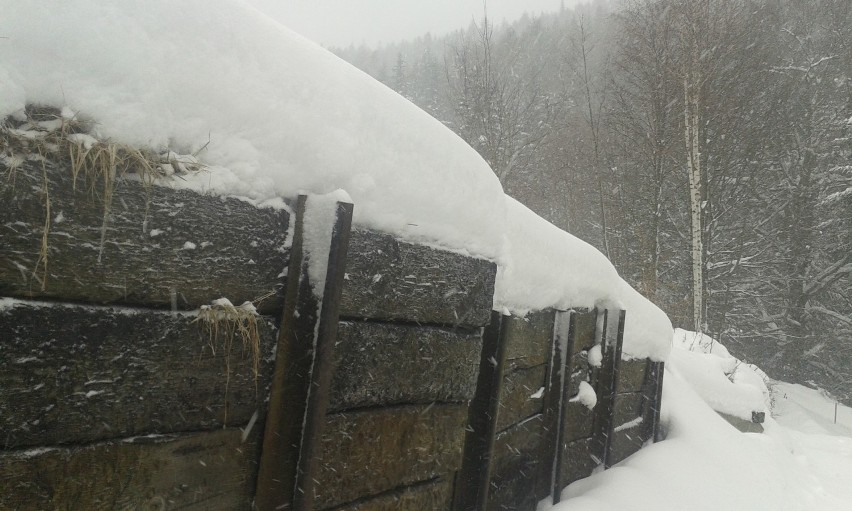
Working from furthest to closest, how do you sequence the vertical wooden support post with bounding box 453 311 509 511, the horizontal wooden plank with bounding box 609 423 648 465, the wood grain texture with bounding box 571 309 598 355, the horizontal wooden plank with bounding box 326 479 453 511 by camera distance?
the horizontal wooden plank with bounding box 609 423 648 465 → the wood grain texture with bounding box 571 309 598 355 → the vertical wooden support post with bounding box 453 311 509 511 → the horizontal wooden plank with bounding box 326 479 453 511

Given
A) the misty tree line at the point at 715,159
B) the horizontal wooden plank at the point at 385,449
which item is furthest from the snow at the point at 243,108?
the misty tree line at the point at 715,159

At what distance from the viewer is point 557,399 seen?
3.30 m

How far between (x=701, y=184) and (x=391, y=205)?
15147 mm

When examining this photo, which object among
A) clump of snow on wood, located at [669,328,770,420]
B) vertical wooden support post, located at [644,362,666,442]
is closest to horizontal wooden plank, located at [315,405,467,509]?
vertical wooden support post, located at [644,362,666,442]

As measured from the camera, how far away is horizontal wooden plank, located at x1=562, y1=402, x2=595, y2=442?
349cm

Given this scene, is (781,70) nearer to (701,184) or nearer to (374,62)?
(701,184)

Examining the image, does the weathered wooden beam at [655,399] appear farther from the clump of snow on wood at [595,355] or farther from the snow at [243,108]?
the snow at [243,108]

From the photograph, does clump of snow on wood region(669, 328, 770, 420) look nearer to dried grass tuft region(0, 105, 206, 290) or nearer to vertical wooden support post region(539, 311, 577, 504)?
vertical wooden support post region(539, 311, 577, 504)

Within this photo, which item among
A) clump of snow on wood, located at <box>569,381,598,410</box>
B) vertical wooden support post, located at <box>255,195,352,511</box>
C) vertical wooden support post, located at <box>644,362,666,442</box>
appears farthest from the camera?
vertical wooden support post, located at <box>644,362,666,442</box>

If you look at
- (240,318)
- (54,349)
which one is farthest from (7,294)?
(240,318)

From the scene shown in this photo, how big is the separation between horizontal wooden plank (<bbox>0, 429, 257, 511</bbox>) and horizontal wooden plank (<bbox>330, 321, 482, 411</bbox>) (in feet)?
1.07

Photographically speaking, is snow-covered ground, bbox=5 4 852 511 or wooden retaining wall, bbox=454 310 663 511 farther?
wooden retaining wall, bbox=454 310 663 511

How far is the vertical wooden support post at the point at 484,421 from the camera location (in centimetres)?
238

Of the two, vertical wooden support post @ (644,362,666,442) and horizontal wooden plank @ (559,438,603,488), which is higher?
vertical wooden support post @ (644,362,666,442)
